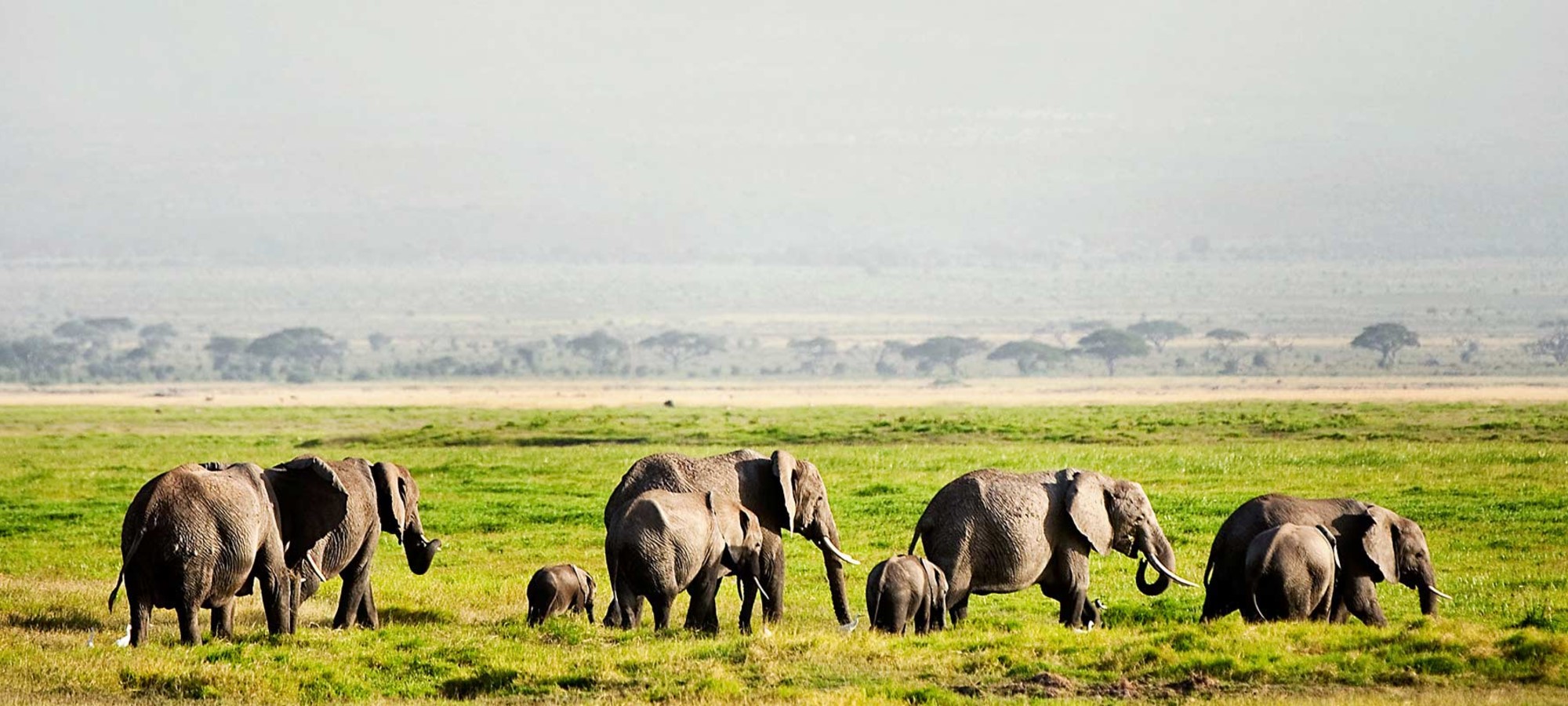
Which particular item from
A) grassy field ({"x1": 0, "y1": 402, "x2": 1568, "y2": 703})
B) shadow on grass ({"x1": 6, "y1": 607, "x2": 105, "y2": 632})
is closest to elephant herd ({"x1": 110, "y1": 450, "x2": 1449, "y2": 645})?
grassy field ({"x1": 0, "y1": 402, "x2": 1568, "y2": 703})

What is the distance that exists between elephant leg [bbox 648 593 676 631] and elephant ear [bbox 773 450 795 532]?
207cm

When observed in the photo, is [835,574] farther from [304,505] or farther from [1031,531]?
[304,505]

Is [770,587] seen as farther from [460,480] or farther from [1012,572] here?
[460,480]

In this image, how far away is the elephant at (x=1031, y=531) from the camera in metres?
19.7

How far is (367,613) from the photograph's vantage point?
2095 cm

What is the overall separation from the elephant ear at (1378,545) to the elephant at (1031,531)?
1.95 metres

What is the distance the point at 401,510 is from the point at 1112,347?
16540 cm

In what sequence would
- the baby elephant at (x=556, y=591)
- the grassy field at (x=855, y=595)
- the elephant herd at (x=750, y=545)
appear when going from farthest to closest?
1. the baby elephant at (x=556, y=591)
2. the elephant herd at (x=750, y=545)
3. the grassy field at (x=855, y=595)

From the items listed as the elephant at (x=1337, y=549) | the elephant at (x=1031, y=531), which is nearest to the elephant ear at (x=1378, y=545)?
the elephant at (x=1337, y=549)

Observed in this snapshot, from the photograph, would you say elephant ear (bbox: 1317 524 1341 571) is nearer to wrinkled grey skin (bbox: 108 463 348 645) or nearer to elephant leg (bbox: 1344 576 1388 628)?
elephant leg (bbox: 1344 576 1388 628)

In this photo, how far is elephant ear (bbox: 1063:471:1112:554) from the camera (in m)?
20.0

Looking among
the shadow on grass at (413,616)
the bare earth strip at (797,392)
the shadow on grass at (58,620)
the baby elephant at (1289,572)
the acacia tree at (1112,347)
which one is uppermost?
the acacia tree at (1112,347)

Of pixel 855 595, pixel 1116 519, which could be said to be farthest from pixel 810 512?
pixel 1116 519

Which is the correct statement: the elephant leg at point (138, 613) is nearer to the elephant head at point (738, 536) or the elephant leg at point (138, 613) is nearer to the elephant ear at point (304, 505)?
the elephant ear at point (304, 505)
